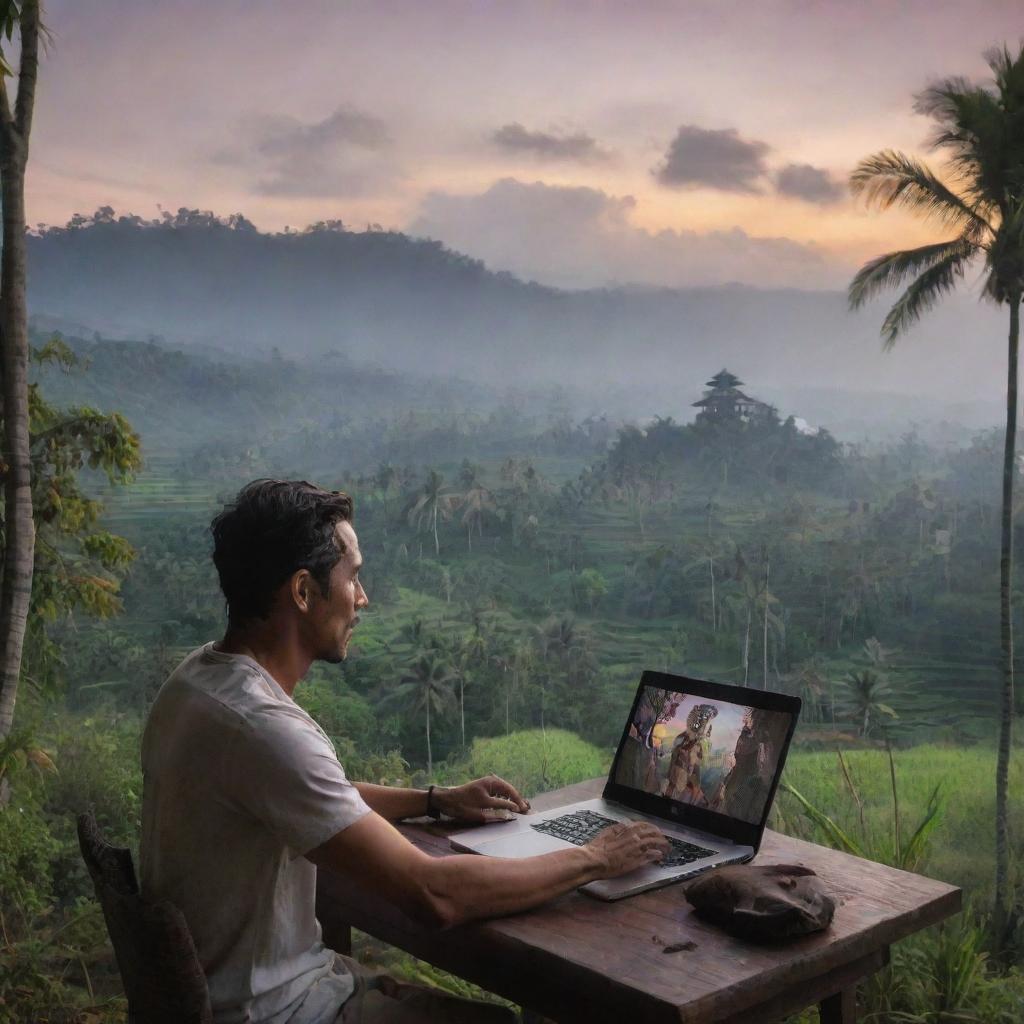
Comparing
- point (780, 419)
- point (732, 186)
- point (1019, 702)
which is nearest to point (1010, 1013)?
point (1019, 702)

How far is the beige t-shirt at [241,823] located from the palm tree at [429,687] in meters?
7.45

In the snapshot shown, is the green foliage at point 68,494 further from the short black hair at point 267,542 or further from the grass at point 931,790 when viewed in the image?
the grass at point 931,790

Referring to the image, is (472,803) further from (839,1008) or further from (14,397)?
(14,397)

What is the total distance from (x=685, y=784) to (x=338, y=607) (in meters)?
0.67

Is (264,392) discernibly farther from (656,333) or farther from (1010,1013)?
(1010,1013)

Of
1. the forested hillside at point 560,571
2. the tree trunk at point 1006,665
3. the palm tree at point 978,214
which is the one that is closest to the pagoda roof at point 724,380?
the forested hillside at point 560,571

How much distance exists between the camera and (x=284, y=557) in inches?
59.5

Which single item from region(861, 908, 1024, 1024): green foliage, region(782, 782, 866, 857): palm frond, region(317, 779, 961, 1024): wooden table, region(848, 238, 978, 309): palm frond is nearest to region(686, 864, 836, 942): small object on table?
region(317, 779, 961, 1024): wooden table

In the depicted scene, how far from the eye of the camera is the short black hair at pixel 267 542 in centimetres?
151

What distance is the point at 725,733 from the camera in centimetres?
182

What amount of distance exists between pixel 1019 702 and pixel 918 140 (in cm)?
377

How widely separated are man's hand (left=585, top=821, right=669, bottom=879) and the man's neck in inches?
18.6

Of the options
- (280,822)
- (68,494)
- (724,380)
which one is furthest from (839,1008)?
(724,380)

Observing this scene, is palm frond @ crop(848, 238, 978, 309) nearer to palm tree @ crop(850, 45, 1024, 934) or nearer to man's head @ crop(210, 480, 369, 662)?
palm tree @ crop(850, 45, 1024, 934)
